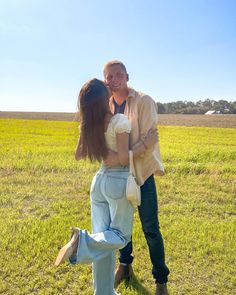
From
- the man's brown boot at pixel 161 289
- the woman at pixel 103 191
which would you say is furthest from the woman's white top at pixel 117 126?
the man's brown boot at pixel 161 289

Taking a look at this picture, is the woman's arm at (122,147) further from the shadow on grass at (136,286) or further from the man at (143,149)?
the shadow on grass at (136,286)

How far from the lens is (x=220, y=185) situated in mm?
6199

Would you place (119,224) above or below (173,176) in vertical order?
above

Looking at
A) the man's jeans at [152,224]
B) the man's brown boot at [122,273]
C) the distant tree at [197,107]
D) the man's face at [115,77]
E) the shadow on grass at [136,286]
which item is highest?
the distant tree at [197,107]

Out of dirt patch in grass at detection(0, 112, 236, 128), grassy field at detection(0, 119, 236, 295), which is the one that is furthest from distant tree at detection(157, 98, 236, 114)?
grassy field at detection(0, 119, 236, 295)

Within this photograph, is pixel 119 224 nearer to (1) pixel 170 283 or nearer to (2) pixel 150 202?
(2) pixel 150 202

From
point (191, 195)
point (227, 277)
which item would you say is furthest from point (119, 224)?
point (191, 195)

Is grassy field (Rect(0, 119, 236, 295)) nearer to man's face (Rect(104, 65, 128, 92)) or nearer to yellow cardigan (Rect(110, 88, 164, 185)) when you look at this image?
yellow cardigan (Rect(110, 88, 164, 185))

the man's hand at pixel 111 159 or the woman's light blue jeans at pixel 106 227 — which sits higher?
the man's hand at pixel 111 159

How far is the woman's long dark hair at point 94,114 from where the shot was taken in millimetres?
1919

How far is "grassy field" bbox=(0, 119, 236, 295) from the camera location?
2863mm

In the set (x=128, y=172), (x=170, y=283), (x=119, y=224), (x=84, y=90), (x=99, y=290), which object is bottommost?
(x=170, y=283)

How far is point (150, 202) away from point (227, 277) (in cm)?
130

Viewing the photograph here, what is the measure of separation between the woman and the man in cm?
9
